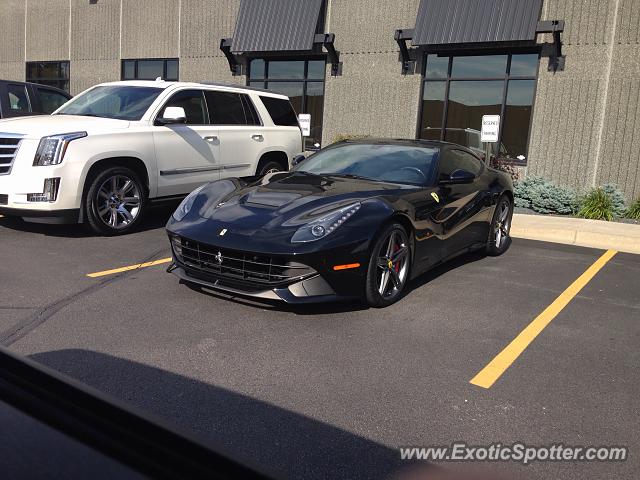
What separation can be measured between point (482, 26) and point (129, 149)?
8.39 m

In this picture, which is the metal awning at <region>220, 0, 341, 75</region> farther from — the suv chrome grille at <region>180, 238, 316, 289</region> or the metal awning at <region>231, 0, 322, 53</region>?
the suv chrome grille at <region>180, 238, 316, 289</region>

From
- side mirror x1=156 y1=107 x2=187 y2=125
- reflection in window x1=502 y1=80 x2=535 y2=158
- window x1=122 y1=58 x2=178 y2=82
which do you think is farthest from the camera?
window x1=122 y1=58 x2=178 y2=82

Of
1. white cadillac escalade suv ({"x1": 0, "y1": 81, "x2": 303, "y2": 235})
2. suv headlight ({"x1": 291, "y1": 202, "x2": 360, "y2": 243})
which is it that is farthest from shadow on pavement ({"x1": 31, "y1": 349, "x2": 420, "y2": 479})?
white cadillac escalade suv ({"x1": 0, "y1": 81, "x2": 303, "y2": 235})

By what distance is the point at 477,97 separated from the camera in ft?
44.6

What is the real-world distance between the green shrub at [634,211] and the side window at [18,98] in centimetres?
1104

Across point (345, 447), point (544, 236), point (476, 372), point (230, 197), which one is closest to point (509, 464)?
point (345, 447)

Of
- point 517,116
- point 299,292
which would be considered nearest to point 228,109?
point 299,292

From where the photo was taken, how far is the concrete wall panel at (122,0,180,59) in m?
17.6

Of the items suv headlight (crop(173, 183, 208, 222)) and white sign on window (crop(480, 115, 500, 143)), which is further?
white sign on window (crop(480, 115, 500, 143))

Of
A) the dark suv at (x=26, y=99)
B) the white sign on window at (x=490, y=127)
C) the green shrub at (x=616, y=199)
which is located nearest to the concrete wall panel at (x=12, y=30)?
the dark suv at (x=26, y=99)

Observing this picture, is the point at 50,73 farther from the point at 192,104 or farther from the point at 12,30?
the point at 192,104

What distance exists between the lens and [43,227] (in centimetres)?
771

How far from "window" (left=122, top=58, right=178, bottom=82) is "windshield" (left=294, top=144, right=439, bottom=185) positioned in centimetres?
1288

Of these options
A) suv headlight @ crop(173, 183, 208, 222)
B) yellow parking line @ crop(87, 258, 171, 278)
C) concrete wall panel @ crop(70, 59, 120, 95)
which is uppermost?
concrete wall panel @ crop(70, 59, 120, 95)
